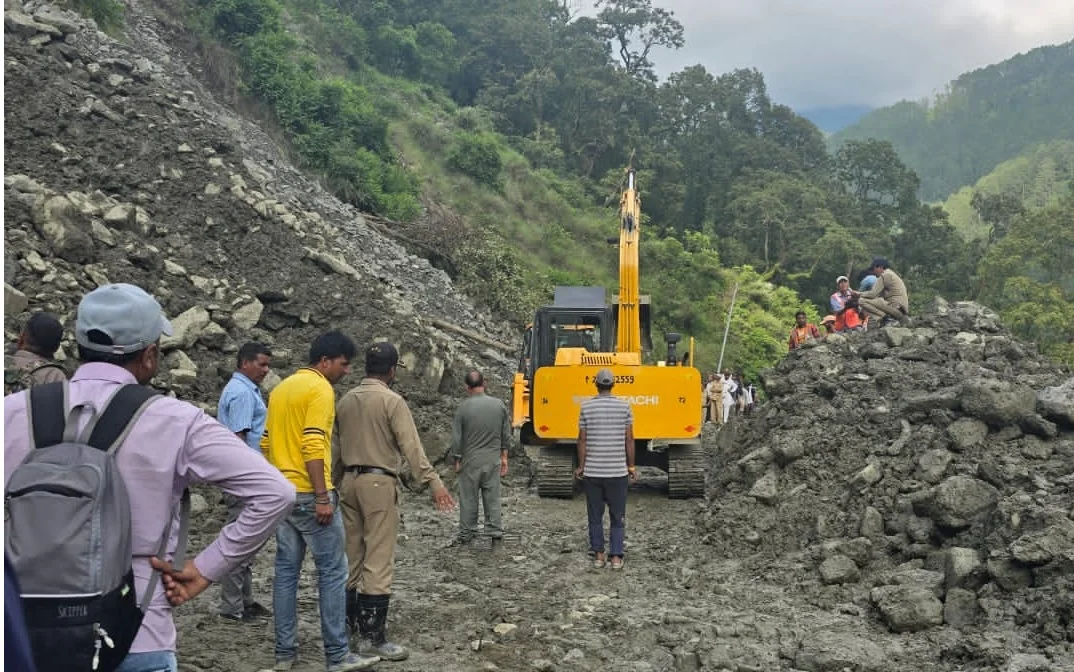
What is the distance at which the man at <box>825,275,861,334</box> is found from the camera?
1265 cm

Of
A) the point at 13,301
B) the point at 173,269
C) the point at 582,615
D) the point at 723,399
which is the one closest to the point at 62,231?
the point at 173,269

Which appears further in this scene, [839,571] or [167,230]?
[167,230]

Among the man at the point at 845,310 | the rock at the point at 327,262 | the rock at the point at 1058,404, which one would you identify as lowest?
the rock at the point at 1058,404

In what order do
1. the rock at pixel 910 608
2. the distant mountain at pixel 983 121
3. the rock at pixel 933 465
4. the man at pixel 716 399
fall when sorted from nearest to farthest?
1. the rock at pixel 910 608
2. the rock at pixel 933 465
3. the man at pixel 716 399
4. the distant mountain at pixel 983 121

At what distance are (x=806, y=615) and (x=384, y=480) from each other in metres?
2.98

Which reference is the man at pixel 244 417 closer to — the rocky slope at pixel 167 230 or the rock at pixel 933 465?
the rocky slope at pixel 167 230

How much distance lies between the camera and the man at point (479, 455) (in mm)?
8203

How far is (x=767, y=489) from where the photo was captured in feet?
27.7

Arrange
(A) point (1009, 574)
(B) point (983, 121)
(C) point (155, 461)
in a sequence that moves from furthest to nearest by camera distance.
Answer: (B) point (983, 121), (A) point (1009, 574), (C) point (155, 461)

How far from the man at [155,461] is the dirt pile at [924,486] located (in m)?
4.17

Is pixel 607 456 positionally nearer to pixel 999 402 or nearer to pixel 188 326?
pixel 999 402

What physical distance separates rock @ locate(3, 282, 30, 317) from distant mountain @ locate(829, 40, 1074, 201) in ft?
380

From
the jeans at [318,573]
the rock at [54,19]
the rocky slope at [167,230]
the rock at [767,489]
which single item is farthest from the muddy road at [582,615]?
the rock at [54,19]

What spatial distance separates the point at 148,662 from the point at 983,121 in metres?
139
